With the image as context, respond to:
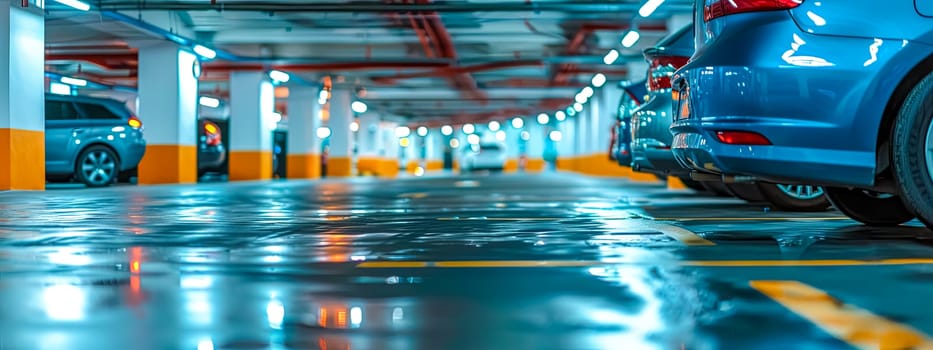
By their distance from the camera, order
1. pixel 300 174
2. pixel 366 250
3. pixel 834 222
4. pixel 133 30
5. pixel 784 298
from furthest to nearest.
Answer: pixel 300 174 < pixel 133 30 < pixel 834 222 < pixel 366 250 < pixel 784 298

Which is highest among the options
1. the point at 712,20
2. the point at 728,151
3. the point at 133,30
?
the point at 133,30

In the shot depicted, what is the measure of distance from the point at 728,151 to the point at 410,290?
2277 millimetres

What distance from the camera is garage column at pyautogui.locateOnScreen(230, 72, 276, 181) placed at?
1140 inches

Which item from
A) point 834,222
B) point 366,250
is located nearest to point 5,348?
point 366,250

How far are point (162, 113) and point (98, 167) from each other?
5839 mm

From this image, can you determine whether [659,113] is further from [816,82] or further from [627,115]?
[816,82]

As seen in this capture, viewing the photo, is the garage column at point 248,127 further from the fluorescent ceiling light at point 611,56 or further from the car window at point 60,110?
the car window at point 60,110

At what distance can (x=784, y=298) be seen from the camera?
11.7ft

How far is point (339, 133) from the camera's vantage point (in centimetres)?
4025

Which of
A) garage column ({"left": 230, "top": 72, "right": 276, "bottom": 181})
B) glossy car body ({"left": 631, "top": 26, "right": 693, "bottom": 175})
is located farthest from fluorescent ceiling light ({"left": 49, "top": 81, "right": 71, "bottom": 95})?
glossy car body ({"left": 631, "top": 26, "right": 693, "bottom": 175})

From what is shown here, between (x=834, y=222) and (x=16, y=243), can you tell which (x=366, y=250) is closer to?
(x=16, y=243)

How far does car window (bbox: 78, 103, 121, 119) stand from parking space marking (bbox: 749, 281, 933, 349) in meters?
15.0

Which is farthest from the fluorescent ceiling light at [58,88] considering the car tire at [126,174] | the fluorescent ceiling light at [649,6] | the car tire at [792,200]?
the car tire at [792,200]

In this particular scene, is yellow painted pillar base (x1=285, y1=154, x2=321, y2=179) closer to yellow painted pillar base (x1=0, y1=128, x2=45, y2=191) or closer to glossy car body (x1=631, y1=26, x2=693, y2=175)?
yellow painted pillar base (x1=0, y1=128, x2=45, y2=191)
